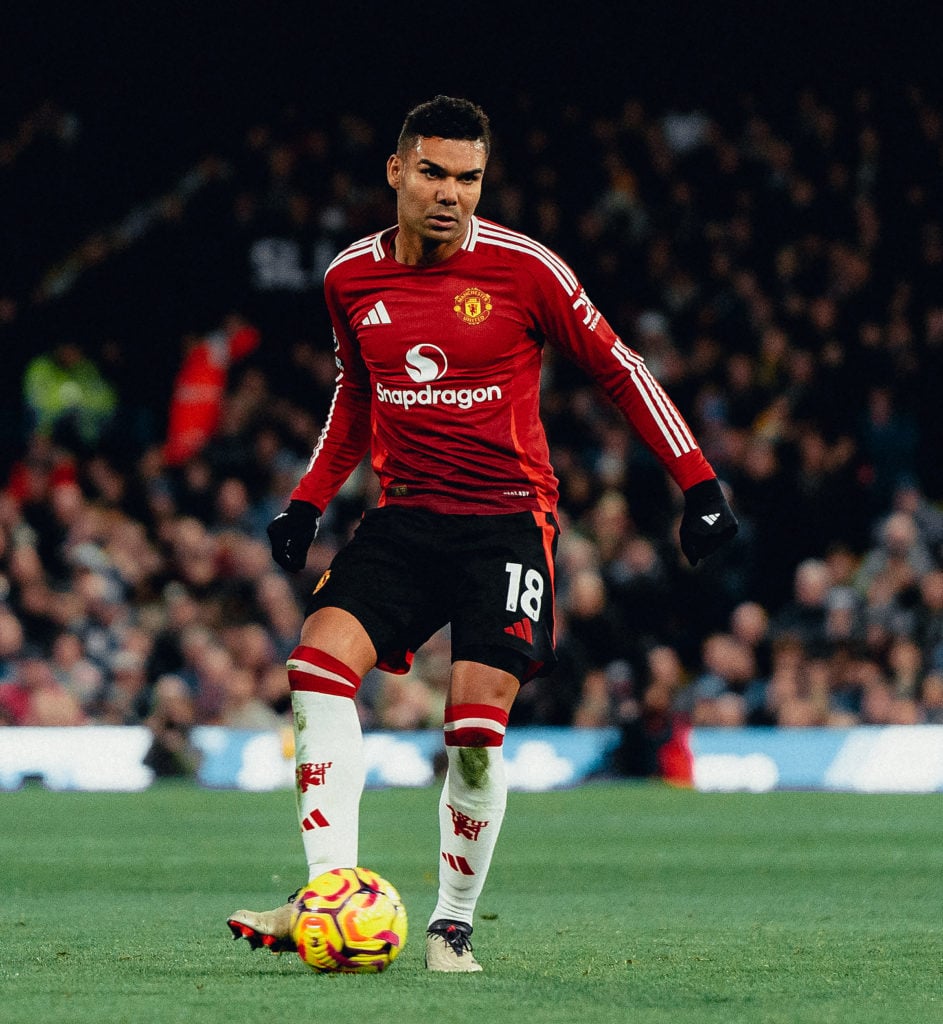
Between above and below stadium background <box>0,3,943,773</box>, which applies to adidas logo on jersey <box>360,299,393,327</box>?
below

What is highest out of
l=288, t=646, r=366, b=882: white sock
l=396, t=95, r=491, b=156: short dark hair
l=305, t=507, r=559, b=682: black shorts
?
l=396, t=95, r=491, b=156: short dark hair

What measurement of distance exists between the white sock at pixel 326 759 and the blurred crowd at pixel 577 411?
7883 mm

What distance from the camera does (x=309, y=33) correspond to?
18078 mm

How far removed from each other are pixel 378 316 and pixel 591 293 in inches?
406

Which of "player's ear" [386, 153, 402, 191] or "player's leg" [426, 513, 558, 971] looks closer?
"player's leg" [426, 513, 558, 971]

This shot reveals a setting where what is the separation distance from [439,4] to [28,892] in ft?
39.4

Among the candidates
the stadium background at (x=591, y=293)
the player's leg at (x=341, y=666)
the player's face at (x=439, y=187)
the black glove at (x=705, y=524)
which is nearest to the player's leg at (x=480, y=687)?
the player's leg at (x=341, y=666)

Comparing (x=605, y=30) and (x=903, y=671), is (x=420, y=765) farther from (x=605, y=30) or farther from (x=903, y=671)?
(x=605, y=30)

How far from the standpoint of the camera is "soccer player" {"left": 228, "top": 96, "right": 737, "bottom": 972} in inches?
205

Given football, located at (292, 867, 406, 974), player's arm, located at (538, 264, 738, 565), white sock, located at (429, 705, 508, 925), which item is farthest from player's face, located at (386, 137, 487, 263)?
football, located at (292, 867, 406, 974)

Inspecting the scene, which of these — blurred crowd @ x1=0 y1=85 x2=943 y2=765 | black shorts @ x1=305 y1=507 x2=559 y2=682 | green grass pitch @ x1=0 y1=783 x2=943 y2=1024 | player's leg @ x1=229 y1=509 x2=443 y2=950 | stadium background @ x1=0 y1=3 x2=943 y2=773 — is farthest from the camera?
stadium background @ x1=0 y1=3 x2=943 y2=773

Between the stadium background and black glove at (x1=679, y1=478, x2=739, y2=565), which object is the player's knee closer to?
black glove at (x1=679, y1=478, x2=739, y2=565)

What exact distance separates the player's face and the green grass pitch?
1.85 m

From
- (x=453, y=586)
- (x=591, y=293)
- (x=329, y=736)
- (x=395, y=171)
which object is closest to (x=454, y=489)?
(x=453, y=586)
